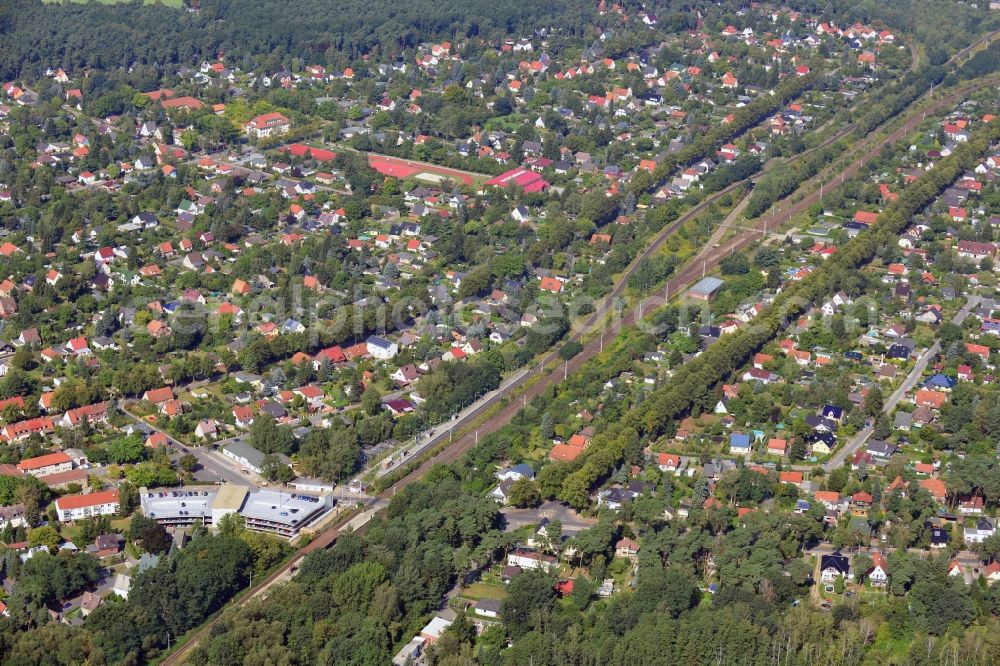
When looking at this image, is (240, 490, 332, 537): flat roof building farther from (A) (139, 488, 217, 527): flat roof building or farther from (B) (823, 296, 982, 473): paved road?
(B) (823, 296, 982, 473): paved road

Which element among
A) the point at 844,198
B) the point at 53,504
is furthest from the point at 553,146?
the point at 53,504

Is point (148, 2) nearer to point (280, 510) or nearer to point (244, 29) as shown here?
point (244, 29)

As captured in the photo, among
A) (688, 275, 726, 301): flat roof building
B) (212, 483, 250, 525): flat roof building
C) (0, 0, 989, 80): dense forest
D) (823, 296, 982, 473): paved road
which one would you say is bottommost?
(823, 296, 982, 473): paved road

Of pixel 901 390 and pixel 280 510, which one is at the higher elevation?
pixel 280 510

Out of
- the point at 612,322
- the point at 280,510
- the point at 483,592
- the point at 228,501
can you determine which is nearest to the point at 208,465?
the point at 228,501

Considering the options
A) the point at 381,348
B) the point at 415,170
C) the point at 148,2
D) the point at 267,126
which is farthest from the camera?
the point at 148,2

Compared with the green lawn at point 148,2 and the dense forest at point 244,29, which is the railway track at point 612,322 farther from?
the green lawn at point 148,2

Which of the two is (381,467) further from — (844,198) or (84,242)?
(844,198)

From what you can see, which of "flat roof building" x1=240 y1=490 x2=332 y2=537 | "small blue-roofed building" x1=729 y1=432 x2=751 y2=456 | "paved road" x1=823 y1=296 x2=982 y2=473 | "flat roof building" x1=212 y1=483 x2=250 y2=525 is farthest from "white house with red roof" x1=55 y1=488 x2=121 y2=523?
"paved road" x1=823 y1=296 x2=982 y2=473
